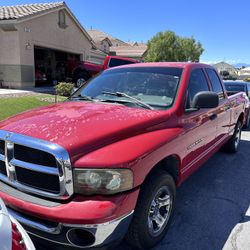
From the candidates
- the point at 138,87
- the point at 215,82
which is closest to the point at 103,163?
the point at 138,87

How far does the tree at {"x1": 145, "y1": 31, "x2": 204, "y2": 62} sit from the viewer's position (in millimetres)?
45188

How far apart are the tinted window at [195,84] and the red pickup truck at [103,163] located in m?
0.04

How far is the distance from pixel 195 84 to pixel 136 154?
1.93m

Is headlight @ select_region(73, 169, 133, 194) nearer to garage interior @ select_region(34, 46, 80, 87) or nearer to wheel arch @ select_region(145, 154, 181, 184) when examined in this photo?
wheel arch @ select_region(145, 154, 181, 184)

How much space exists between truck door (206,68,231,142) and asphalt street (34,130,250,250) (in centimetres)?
69

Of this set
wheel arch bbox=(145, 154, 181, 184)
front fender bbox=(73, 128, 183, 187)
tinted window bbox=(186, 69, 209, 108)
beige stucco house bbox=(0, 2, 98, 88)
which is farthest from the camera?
beige stucco house bbox=(0, 2, 98, 88)

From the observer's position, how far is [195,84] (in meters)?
4.05

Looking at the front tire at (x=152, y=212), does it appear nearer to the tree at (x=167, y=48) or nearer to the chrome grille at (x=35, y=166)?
the chrome grille at (x=35, y=166)

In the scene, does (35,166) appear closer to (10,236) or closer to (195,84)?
(10,236)

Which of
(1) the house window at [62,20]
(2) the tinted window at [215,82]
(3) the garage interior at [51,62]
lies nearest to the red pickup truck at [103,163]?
(2) the tinted window at [215,82]

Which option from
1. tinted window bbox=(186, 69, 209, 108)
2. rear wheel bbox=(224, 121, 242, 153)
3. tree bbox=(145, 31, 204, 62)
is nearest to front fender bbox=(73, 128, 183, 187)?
tinted window bbox=(186, 69, 209, 108)

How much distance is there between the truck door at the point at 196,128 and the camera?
11.7 feet

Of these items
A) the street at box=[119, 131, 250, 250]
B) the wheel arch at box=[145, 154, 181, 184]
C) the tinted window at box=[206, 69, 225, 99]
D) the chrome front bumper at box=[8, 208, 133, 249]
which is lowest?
the street at box=[119, 131, 250, 250]

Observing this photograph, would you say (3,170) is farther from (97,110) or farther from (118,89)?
(118,89)
